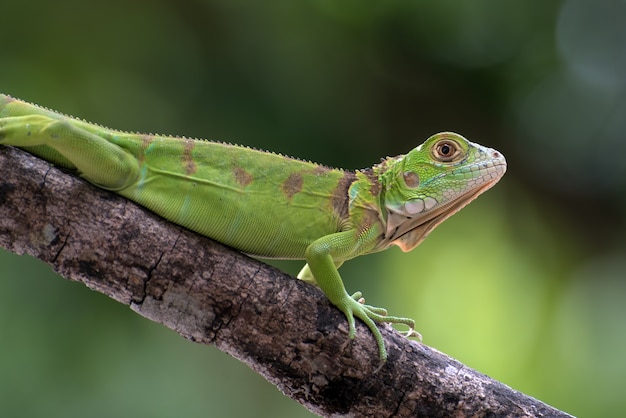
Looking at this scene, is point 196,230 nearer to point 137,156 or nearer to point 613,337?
point 137,156

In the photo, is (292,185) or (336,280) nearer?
(336,280)

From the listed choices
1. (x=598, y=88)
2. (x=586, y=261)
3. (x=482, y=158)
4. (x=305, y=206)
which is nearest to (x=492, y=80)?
(x=598, y=88)

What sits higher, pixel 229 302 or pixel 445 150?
pixel 445 150

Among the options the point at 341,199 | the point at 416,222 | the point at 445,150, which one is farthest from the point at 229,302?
the point at 445,150

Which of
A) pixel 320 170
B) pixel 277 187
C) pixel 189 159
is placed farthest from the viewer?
pixel 320 170

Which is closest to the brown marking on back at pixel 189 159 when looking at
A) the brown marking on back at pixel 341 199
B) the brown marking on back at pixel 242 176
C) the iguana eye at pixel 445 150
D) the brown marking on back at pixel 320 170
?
the brown marking on back at pixel 242 176

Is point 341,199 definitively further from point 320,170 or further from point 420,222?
point 420,222
